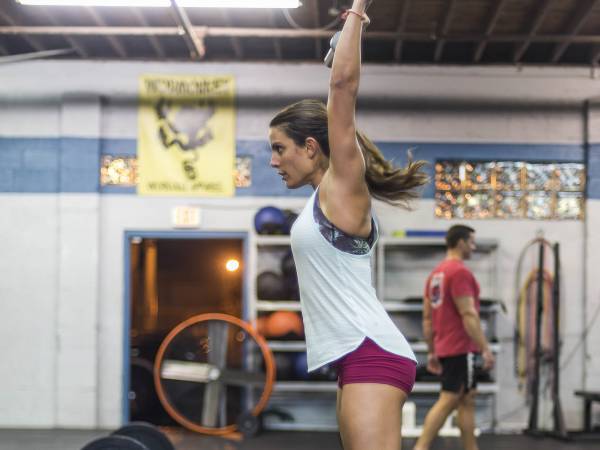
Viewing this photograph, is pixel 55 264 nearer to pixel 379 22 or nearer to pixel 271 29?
pixel 271 29

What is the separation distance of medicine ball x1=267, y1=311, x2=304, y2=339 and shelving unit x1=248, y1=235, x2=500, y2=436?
0.17 feet

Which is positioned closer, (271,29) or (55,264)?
(271,29)

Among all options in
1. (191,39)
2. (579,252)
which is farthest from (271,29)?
(579,252)

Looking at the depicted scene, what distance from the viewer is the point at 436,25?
678 centimetres

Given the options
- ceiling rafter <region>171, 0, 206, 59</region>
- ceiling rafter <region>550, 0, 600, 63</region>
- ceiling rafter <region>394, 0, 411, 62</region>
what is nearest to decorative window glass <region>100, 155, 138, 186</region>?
ceiling rafter <region>171, 0, 206, 59</region>

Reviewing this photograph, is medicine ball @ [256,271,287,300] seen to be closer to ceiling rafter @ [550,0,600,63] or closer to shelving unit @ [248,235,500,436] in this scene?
shelving unit @ [248,235,500,436]

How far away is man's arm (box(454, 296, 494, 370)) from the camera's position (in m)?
5.16

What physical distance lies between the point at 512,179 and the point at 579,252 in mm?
836

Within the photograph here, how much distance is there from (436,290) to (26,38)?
405 cm

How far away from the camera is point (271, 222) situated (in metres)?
7.13

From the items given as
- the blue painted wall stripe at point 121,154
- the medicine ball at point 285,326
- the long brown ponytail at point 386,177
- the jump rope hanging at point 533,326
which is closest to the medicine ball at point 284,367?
the medicine ball at point 285,326

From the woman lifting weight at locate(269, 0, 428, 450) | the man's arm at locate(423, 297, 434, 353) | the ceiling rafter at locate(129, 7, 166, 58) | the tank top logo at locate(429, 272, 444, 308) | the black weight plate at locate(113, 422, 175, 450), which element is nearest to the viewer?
the woman lifting weight at locate(269, 0, 428, 450)

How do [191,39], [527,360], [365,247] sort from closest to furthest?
[365,247] < [191,39] < [527,360]

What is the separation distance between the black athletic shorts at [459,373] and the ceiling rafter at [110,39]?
12.1 feet
